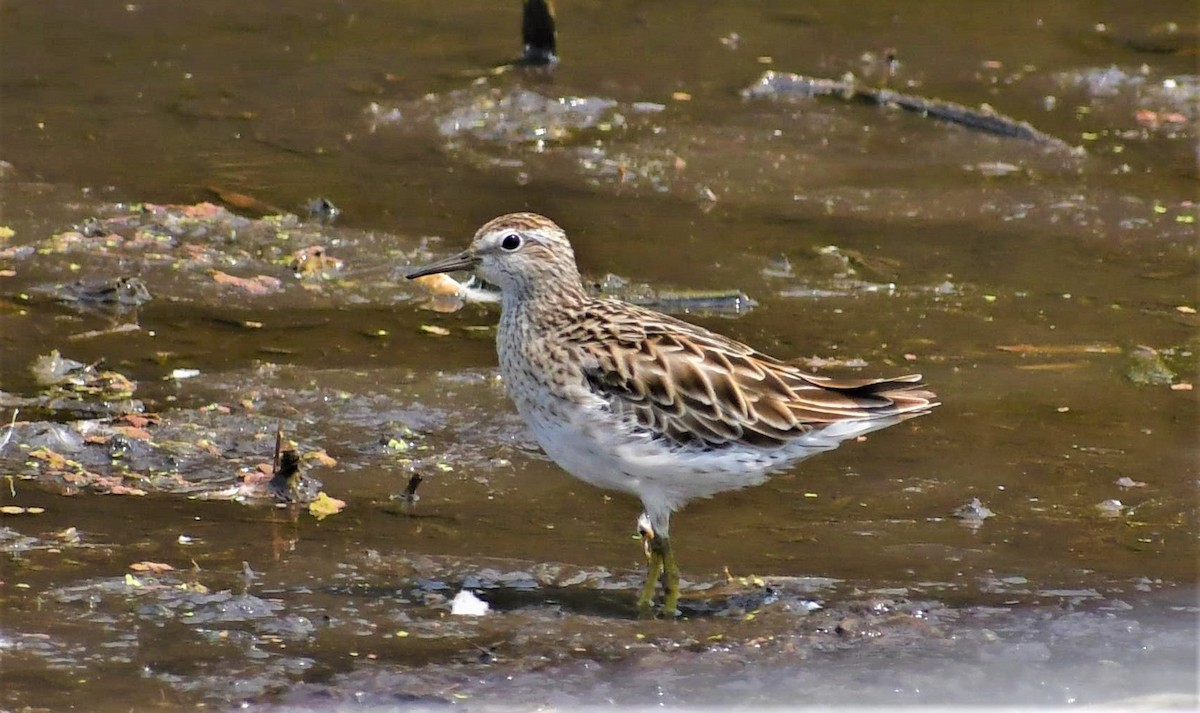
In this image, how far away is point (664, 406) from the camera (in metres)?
7.46

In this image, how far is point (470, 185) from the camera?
13.1 metres

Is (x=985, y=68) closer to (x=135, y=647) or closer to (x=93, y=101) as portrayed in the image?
(x=93, y=101)

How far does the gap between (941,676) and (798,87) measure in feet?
30.6

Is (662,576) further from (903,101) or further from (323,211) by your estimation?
(903,101)

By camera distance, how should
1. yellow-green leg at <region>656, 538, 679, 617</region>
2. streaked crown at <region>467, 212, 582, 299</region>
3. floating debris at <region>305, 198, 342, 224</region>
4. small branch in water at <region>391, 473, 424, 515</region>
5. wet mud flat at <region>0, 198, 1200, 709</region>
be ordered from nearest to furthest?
wet mud flat at <region>0, 198, 1200, 709</region>
yellow-green leg at <region>656, 538, 679, 617</region>
streaked crown at <region>467, 212, 582, 299</region>
small branch in water at <region>391, 473, 424, 515</region>
floating debris at <region>305, 198, 342, 224</region>

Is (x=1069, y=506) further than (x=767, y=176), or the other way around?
(x=767, y=176)

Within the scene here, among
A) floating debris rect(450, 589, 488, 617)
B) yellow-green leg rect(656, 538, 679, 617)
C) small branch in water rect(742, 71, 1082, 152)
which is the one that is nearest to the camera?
floating debris rect(450, 589, 488, 617)

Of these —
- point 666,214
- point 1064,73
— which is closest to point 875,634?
point 666,214

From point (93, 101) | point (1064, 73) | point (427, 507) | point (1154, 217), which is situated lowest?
point (427, 507)

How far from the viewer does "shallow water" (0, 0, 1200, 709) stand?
6.95m

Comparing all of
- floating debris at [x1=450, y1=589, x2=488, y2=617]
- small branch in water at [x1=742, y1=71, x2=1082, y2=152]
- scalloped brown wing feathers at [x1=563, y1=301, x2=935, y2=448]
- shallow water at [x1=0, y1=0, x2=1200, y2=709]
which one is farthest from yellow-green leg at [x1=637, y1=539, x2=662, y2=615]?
small branch in water at [x1=742, y1=71, x2=1082, y2=152]

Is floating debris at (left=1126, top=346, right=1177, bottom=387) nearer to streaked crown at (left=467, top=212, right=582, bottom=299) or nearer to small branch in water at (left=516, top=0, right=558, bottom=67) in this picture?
streaked crown at (left=467, top=212, right=582, bottom=299)

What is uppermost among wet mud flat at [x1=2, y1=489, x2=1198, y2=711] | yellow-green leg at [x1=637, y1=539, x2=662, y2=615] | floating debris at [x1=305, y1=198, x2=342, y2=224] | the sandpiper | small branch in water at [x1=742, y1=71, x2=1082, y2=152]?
small branch in water at [x1=742, y1=71, x2=1082, y2=152]

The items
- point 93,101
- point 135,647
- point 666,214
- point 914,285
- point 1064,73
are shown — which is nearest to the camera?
point 135,647
